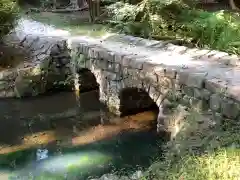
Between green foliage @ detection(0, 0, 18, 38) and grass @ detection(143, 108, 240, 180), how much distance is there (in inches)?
242

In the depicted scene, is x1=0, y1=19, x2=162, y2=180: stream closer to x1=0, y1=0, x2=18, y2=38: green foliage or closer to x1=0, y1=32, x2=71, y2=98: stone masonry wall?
x1=0, y1=32, x2=71, y2=98: stone masonry wall

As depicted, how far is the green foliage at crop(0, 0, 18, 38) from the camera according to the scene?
10711 millimetres

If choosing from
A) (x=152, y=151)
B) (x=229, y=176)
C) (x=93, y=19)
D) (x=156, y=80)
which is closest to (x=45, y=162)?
(x=152, y=151)

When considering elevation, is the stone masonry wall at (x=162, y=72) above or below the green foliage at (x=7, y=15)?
below

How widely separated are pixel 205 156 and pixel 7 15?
24.0ft

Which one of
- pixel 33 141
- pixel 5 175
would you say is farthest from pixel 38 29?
pixel 5 175

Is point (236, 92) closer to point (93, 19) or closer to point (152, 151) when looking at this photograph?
point (152, 151)

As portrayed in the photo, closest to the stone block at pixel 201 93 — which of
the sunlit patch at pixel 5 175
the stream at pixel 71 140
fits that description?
the stream at pixel 71 140

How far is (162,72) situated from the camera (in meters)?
7.86

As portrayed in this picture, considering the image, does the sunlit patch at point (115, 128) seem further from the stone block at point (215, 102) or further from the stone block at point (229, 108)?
the stone block at point (229, 108)

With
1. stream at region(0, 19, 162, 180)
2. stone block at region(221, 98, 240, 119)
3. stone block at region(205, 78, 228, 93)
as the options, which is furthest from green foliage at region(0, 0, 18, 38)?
stone block at region(221, 98, 240, 119)

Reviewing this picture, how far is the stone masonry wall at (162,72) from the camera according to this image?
6.73 meters

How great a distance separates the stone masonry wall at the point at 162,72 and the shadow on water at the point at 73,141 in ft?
1.92

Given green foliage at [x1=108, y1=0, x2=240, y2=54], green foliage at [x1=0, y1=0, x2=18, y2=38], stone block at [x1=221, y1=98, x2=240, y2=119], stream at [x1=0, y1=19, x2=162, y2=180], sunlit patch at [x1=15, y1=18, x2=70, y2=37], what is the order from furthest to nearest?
sunlit patch at [x1=15, y1=18, x2=70, y2=37], green foliage at [x1=0, y1=0, x2=18, y2=38], green foliage at [x1=108, y1=0, x2=240, y2=54], stream at [x1=0, y1=19, x2=162, y2=180], stone block at [x1=221, y1=98, x2=240, y2=119]
